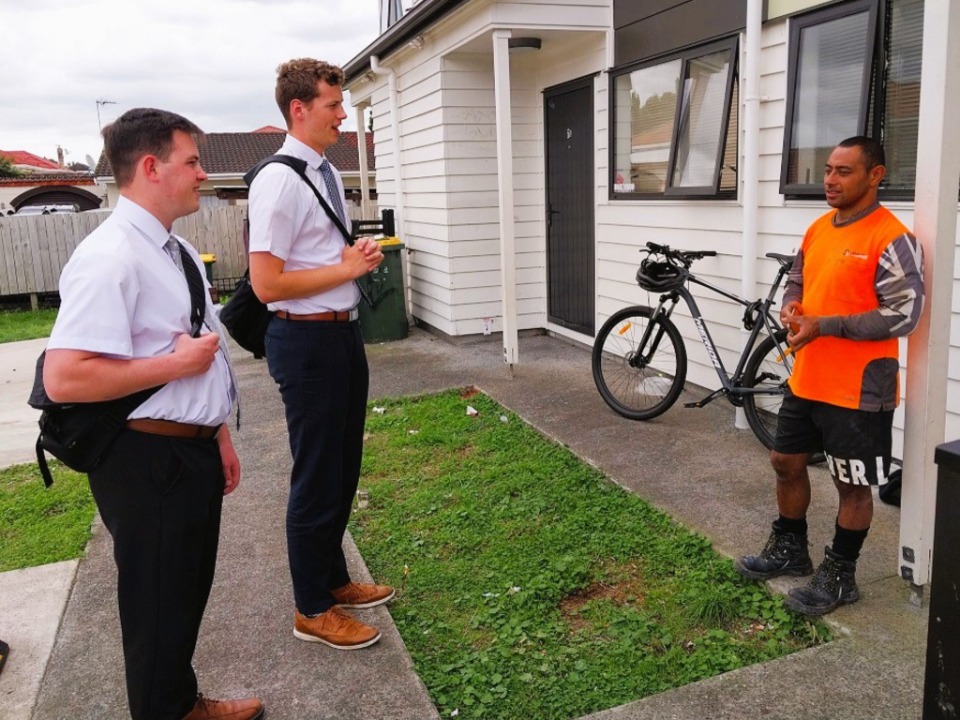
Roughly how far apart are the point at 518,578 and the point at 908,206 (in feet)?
8.89

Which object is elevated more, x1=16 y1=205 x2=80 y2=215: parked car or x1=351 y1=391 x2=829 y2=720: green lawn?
x1=16 y1=205 x2=80 y2=215: parked car

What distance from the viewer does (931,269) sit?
9.75ft

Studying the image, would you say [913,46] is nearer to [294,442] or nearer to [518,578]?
[518,578]

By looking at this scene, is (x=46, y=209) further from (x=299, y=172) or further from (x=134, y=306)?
(x=134, y=306)

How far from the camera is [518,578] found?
12.1ft

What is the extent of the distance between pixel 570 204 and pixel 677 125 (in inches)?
82.2

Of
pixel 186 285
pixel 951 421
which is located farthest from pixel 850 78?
pixel 186 285

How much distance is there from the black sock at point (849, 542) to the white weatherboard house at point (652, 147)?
182mm

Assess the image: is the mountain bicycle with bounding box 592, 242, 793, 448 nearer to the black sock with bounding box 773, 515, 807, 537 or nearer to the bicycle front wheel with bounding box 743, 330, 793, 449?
the bicycle front wheel with bounding box 743, 330, 793, 449

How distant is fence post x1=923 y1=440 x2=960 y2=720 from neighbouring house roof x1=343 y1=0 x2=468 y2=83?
18.8 ft

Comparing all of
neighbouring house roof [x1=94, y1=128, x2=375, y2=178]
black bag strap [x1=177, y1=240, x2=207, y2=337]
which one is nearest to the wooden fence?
black bag strap [x1=177, y1=240, x2=207, y2=337]

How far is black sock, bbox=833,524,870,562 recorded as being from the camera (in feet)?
10.4

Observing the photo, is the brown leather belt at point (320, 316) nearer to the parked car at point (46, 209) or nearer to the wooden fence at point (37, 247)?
the wooden fence at point (37, 247)

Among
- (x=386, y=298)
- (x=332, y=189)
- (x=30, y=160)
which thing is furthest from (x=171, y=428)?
(x=30, y=160)
